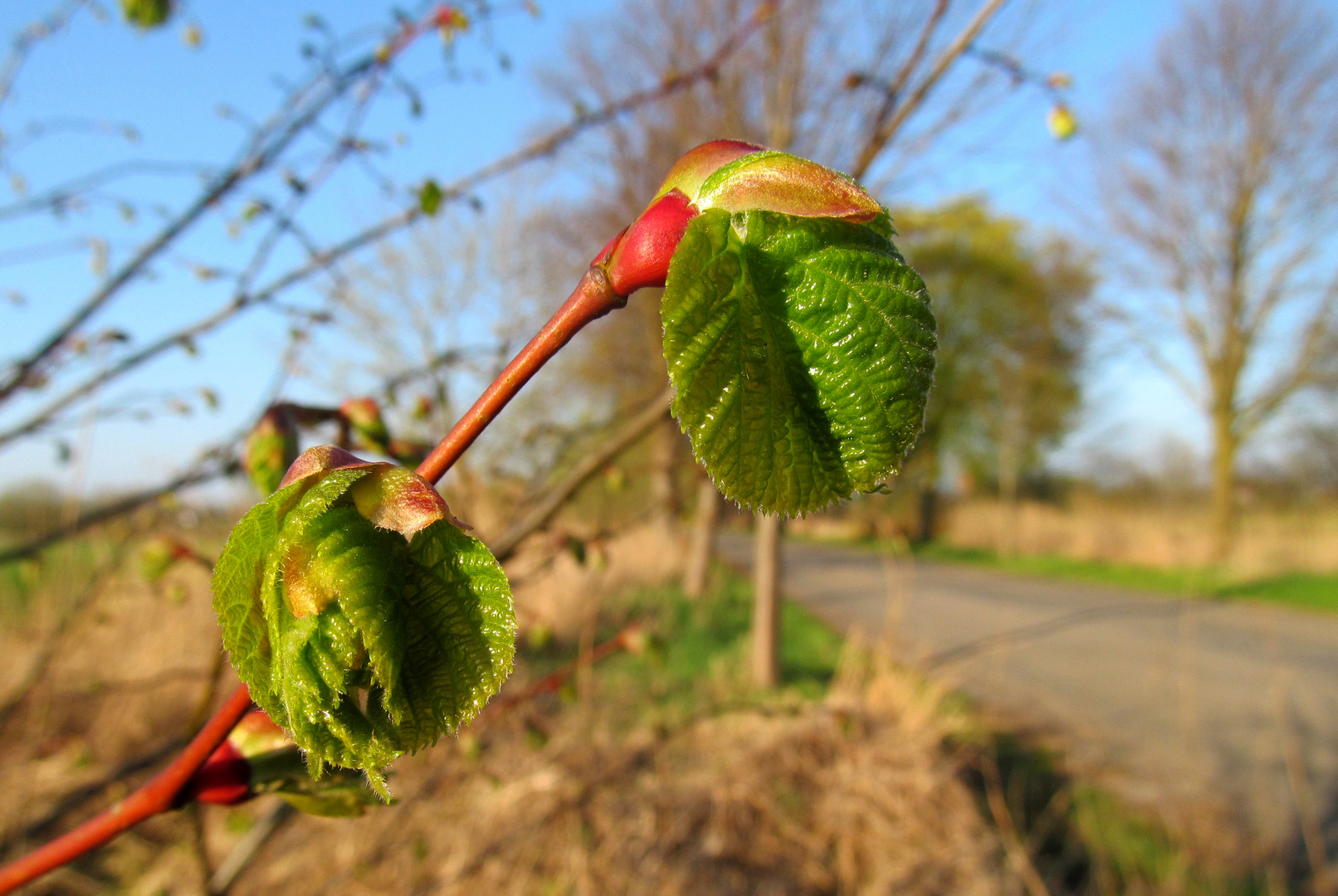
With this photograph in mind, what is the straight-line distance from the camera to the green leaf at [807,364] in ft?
0.95

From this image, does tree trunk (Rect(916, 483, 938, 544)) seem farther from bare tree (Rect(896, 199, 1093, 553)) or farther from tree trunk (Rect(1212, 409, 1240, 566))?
tree trunk (Rect(1212, 409, 1240, 566))

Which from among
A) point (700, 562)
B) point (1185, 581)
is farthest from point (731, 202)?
point (1185, 581)

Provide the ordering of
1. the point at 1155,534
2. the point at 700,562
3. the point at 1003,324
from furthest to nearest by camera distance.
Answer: the point at 1003,324 → the point at 1155,534 → the point at 700,562

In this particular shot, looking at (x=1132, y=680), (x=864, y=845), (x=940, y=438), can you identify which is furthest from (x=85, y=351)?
(x=940, y=438)

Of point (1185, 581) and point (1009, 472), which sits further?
point (1009, 472)

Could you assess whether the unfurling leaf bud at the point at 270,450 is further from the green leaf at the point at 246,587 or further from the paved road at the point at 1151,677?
the paved road at the point at 1151,677

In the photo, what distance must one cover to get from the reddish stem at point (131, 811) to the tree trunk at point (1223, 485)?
11.7m

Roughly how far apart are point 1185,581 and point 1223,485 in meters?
2.35

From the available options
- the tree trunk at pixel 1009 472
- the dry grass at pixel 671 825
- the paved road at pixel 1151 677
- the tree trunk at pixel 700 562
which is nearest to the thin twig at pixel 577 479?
the dry grass at pixel 671 825

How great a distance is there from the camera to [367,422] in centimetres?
64

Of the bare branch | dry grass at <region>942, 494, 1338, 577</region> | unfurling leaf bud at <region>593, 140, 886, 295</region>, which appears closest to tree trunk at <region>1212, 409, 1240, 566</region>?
dry grass at <region>942, 494, 1338, 577</region>

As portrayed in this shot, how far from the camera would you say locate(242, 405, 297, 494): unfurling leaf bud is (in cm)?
55

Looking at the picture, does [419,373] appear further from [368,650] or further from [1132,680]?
[1132,680]

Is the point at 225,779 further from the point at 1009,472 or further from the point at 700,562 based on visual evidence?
the point at 1009,472
